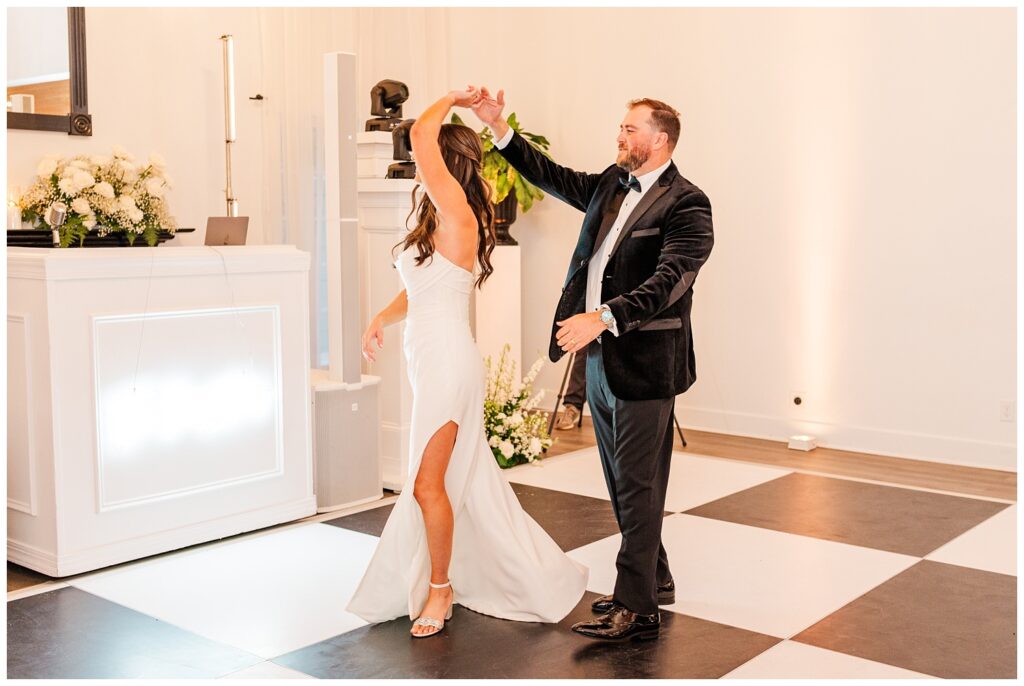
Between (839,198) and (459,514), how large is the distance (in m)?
3.63

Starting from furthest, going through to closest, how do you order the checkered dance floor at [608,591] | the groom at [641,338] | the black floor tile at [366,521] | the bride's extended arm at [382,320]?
the black floor tile at [366,521], the bride's extended arm at [382,320], the groom at [641,338], the checkered dance floor at [608,591]

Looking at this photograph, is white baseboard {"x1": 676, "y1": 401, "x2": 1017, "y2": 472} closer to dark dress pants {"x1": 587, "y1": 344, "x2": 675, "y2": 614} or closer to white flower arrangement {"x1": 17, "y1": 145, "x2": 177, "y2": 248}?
dark dress pants {"x1": 587, "y1": 344, "x2": 675, "y2": 614}

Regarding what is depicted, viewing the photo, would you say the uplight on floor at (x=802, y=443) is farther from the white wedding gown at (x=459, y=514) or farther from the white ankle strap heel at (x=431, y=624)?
the white ankle strap heel at (x=431, y=624)

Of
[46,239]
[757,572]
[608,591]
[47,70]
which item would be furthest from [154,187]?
[757,572]

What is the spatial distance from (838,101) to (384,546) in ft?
13.1

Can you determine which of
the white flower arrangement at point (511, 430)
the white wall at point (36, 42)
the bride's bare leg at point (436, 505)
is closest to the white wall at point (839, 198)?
the white flower arrangement at point (511, 430)

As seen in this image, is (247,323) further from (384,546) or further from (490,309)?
(490,309)

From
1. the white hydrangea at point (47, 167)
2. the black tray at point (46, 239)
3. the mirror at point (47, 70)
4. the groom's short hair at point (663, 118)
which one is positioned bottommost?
the black tray at point (46, 239)

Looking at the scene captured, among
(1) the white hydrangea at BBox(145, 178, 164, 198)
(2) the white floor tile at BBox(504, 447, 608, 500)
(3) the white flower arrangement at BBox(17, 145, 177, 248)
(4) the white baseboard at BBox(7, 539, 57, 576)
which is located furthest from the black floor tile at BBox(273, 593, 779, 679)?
(1) the white hydrangea at BBox(145, 178, 164, 198)

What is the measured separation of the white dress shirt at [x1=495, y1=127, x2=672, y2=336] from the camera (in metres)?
3.18

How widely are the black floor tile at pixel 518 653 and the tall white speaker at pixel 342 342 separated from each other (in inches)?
58.8

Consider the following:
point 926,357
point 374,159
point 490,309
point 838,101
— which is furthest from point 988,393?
point 374,159

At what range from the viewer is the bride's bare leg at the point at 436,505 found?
10.3 ft

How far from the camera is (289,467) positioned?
14.5 ft
